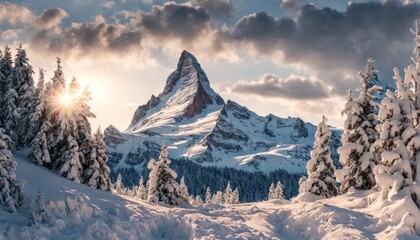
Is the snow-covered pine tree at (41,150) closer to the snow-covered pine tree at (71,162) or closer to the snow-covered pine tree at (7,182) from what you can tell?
the snow-covered pine tree at (71,162)

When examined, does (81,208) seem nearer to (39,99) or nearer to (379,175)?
(379,175)

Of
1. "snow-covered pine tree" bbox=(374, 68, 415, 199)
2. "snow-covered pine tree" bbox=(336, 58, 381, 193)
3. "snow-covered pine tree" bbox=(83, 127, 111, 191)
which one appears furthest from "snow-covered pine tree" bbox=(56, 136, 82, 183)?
"snow-covered pine tree" bbox=(374, 68, 415, 199)

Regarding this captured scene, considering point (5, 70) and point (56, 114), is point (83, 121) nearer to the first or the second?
point (56, 114)

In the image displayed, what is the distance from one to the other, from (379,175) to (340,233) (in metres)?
4.71

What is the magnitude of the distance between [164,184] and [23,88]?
20014mm

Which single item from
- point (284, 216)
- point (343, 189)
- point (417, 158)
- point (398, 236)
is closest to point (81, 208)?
point (284, 216)

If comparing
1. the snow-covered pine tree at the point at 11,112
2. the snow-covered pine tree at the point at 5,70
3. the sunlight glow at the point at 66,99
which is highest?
the snow-covered pine tree at the point at 5,70

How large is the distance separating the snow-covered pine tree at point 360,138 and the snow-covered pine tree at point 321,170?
10.1 feet

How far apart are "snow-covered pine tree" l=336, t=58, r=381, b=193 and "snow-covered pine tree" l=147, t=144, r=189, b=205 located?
15491 mm

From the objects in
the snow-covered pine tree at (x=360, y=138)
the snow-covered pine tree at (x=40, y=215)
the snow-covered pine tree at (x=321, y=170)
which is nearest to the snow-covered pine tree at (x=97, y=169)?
the snow-covered pine tree at (x=40, y=215)

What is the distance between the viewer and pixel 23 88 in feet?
159

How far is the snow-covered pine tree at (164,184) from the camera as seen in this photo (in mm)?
41688

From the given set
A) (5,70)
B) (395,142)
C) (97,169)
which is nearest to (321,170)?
(395,142)

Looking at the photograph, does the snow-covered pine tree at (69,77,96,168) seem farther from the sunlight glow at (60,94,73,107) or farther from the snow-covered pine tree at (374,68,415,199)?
the snow-covered pine tree at (374,68,415,199)
